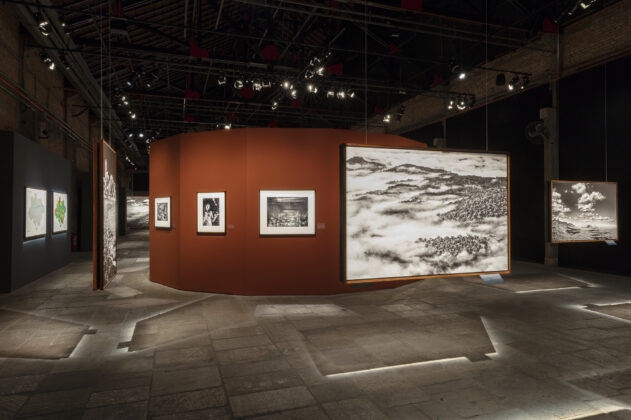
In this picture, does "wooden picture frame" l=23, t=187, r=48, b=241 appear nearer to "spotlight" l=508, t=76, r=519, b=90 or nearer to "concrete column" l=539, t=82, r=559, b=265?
"spotlight" l=508, t=76, r=519, b=90

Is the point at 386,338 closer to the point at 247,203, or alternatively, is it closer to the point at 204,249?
the point at 247,203

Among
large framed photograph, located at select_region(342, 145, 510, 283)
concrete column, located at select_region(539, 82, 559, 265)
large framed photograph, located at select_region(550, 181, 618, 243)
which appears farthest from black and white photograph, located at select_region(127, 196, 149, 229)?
large framed photograph, located at select_region(342, 145, 510, 283)

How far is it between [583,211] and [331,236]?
499 centimetres

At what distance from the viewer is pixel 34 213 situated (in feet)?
28.6

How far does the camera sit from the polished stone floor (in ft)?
10.2

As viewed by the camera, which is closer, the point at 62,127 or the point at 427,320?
the point at 427,320

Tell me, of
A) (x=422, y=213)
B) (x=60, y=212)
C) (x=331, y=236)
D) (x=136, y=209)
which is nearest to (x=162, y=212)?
(x=331, y=236)

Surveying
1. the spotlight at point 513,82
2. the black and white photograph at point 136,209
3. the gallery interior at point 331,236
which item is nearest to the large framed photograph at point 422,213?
the gallery interior at point 331,236

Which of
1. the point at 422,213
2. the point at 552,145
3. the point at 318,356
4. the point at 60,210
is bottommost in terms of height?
the point at 318,356

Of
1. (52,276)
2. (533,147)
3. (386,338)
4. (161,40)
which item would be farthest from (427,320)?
(161,40)

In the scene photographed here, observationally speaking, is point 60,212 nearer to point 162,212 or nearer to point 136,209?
point 162,212

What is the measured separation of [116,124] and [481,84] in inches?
606

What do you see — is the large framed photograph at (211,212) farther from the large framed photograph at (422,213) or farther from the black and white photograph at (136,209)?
the black and white photograph at (136,209)

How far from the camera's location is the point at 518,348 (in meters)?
4.45
